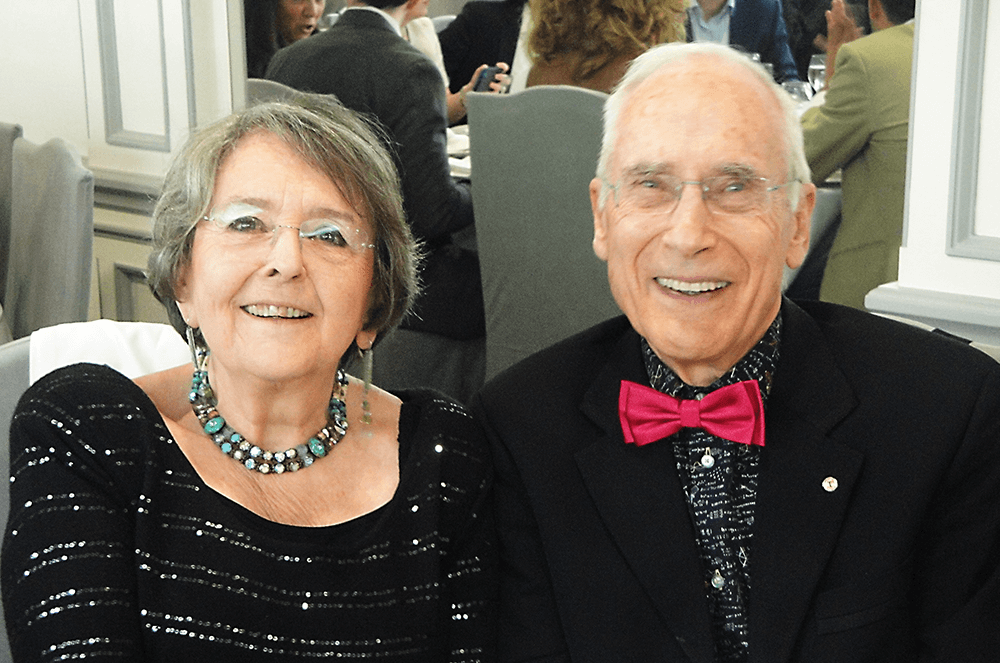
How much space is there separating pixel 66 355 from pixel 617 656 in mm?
885

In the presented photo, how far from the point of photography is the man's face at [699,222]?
1430mm

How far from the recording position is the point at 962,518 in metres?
1.39

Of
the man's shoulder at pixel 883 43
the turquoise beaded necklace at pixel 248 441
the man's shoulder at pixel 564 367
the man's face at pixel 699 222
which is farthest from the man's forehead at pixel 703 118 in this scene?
the man's shoulder at pixel 883 43

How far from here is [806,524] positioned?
55.1 inches

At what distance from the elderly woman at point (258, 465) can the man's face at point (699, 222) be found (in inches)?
11.8

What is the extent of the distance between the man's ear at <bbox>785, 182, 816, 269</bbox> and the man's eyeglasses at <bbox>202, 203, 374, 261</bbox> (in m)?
0.60

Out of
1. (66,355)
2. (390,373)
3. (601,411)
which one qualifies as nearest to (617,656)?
(601,411)

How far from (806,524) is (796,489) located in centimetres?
4

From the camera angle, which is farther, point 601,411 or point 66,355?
point 66,355

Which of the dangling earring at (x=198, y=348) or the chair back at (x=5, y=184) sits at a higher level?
the dangling earring at (x=198, y=348)

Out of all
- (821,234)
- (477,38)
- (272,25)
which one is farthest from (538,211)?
(272,25)

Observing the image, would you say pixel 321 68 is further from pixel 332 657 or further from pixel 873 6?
pixel 332 657

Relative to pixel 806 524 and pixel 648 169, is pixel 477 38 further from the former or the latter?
pixel 806 524

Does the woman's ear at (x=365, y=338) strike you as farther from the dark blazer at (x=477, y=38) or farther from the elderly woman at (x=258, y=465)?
the dark blazer at (x=477, y=38)
